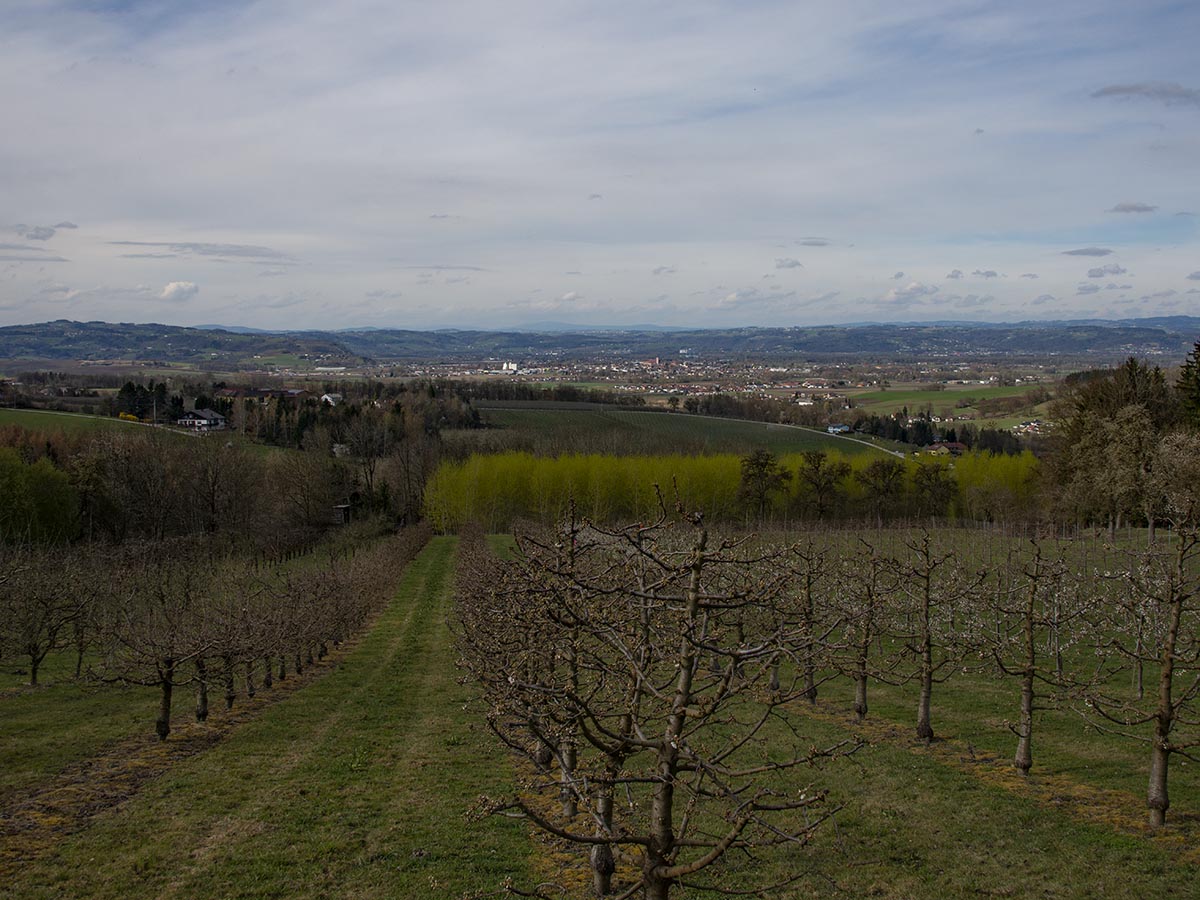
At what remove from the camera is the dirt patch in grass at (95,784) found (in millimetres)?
13242

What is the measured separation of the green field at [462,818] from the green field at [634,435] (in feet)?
210

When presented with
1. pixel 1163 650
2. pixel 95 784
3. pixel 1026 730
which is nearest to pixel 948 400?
pixel 1026 730

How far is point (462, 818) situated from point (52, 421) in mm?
87805

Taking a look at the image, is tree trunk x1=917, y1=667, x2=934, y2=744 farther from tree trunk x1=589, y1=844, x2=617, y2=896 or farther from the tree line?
the tree line

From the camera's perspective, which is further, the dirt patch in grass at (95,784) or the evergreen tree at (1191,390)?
the evergreen tree at (1191,390)

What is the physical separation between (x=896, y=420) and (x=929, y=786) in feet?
333

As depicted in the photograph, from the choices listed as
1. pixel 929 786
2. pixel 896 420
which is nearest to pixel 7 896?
pixel 929 786

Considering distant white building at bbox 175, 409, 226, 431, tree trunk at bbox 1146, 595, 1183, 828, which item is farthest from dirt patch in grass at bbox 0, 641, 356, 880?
distant white building at bbox 175, 409, 226, 431

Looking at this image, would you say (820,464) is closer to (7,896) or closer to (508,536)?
(508,536)

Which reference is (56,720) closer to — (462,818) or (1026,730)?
(462,818)

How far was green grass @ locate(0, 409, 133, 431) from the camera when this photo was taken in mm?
80812

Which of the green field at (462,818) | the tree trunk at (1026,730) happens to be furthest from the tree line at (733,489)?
the tree trunk at (1026,730)

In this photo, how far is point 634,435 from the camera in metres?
96.9

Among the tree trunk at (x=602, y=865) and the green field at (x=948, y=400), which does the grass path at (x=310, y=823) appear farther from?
the green field at (x=948, y=400)
